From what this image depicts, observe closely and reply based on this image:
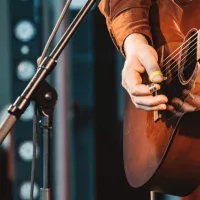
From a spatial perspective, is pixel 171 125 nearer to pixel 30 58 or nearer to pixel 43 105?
pixel 43 105

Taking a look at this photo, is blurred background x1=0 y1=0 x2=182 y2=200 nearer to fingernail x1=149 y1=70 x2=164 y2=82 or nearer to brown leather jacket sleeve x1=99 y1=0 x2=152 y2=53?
brown leather jacket sleeve x1=99 y1=0 x2=152 y2=53

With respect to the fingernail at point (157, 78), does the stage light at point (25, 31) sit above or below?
above

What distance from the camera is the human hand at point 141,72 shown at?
3.31 ft

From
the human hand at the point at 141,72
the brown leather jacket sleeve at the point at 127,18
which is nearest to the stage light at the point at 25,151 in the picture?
the brown leather jacket sleeve at the point at 127,18

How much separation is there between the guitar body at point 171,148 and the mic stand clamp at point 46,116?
24cm

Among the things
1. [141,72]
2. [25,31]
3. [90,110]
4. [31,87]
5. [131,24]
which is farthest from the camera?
[90,110]

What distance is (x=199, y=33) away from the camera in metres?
0.95

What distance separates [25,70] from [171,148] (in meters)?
1.50

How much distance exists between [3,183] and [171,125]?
1732mm

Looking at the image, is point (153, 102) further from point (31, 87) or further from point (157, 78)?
point (31, 87)

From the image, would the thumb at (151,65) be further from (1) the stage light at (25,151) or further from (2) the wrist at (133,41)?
(1) the stage light at (25,151)

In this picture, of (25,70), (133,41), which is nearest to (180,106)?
(133,41)

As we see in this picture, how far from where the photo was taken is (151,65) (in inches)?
41.5

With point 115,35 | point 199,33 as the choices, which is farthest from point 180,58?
point 115,35
